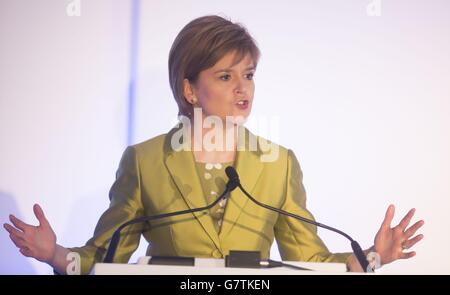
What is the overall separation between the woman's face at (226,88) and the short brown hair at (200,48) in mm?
22

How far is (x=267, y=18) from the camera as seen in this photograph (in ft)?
8.43

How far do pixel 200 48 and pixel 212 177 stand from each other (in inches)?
17.6

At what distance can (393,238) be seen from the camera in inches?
89.0

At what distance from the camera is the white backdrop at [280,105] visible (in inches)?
96.0

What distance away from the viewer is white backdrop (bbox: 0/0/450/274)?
8.00 ft

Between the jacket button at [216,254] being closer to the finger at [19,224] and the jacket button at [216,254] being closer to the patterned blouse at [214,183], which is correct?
the patterned blouse at [214,183]

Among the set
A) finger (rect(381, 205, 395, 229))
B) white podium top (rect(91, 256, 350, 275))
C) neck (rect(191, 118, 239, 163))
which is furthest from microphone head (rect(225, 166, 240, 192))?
finger (rect(381, 205, 395, 229))

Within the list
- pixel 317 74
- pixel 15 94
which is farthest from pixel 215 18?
pixel 15 94

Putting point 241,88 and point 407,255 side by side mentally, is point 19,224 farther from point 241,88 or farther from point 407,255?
point 407,255

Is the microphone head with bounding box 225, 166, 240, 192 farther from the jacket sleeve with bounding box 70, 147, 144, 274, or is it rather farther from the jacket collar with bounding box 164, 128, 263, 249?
the jacket sleeve with bounding box 70, 147, 144, 274

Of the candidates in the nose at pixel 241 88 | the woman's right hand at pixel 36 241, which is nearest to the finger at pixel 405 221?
the nose at pixel 241 88

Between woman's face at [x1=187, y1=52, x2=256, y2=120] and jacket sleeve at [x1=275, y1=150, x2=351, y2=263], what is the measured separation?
0.25 m

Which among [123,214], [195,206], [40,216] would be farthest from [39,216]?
[195,206]
